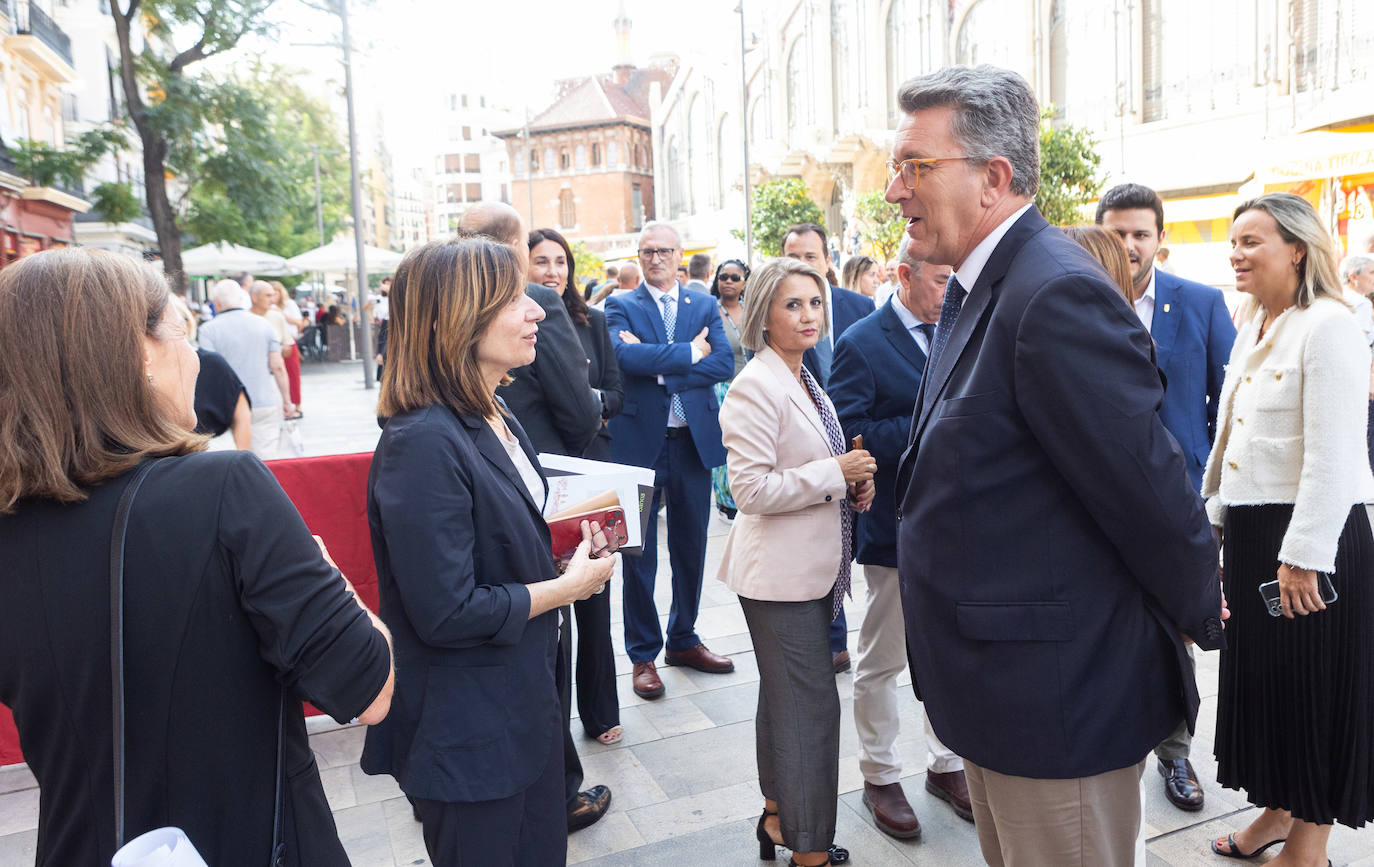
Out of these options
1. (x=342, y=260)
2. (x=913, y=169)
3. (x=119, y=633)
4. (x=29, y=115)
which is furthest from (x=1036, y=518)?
(x=29, y=115)

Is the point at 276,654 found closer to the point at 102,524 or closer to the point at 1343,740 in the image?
the point at 102,524

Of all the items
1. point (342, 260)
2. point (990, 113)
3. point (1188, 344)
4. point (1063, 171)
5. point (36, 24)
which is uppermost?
point (36, 24)

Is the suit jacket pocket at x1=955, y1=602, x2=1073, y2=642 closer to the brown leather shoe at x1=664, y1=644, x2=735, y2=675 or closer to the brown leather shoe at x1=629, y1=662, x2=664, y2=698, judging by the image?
the brown leather shoe at x1=629, y1=662, x2=664, y2=698

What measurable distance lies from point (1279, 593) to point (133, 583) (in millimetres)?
3019

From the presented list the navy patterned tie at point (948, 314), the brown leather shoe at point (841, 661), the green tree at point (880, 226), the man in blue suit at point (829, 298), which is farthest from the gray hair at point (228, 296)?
the green tree at point (880, 226)

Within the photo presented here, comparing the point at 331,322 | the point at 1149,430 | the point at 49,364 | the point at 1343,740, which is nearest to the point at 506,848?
the point at 49,364

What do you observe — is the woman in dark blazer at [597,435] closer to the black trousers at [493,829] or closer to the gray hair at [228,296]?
the black trousers at [493,829]

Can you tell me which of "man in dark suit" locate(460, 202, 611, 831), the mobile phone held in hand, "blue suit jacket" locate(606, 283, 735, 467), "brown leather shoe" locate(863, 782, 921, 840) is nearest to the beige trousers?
the mobile phone held in hand

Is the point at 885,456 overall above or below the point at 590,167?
below

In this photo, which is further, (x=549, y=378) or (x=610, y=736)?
(x=610, y=736)

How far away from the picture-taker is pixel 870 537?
12.0 ft

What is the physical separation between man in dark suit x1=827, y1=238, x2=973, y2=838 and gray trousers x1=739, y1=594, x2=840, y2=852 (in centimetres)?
47

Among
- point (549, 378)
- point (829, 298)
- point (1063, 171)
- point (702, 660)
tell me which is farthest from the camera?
point (1063, 171)

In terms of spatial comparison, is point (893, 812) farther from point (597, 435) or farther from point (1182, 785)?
point (597, 435)
